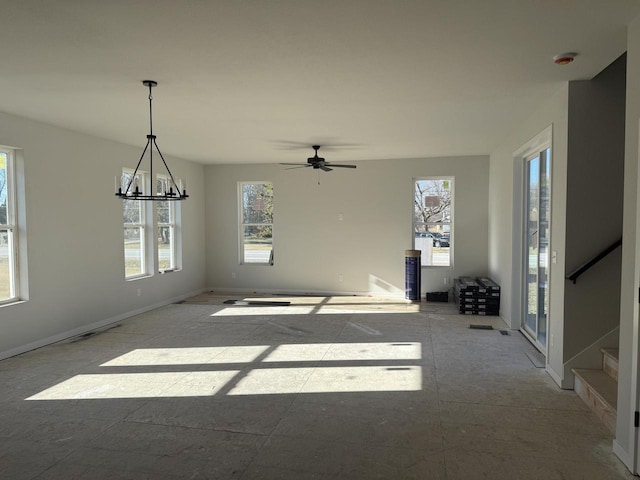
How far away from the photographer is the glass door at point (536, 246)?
4754 millimetres

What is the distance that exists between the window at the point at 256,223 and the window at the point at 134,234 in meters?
2.32

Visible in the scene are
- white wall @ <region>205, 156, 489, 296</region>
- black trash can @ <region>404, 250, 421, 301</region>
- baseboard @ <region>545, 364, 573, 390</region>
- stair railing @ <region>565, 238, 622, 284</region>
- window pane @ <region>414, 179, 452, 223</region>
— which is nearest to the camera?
stair railing @ <region>565, 238, 622, 284</region>

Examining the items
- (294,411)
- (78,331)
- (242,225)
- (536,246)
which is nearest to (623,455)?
(294,411)

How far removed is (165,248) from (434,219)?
16.2 feet

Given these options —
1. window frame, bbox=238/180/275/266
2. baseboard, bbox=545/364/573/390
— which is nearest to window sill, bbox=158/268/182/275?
window frame, bbox=238/180/275/266

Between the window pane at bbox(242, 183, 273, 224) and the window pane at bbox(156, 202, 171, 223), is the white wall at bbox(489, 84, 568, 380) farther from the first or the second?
the window pane at bbox(156, 202, 171, 223)

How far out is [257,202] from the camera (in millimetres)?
9047

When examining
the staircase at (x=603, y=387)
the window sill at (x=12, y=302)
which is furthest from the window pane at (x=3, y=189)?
the staircase at (x=603, y=387)

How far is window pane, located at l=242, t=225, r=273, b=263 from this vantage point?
9031 mm

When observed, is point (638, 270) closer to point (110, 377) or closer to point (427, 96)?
point (427, 96)

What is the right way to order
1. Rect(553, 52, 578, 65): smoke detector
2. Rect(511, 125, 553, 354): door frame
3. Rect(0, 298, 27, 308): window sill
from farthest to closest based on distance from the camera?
Rect(511, 125, 553, 354): door frame
Rect(0, 298, 27, 308): window sill
Rect(553, 52, 578, 65): smoke detector

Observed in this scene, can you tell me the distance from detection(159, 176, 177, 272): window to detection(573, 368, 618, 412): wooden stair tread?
628cm

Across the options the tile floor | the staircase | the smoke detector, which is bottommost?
the tile floor

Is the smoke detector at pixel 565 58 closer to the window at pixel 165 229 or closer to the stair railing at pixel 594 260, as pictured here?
the stair railing at pixel 594 260
